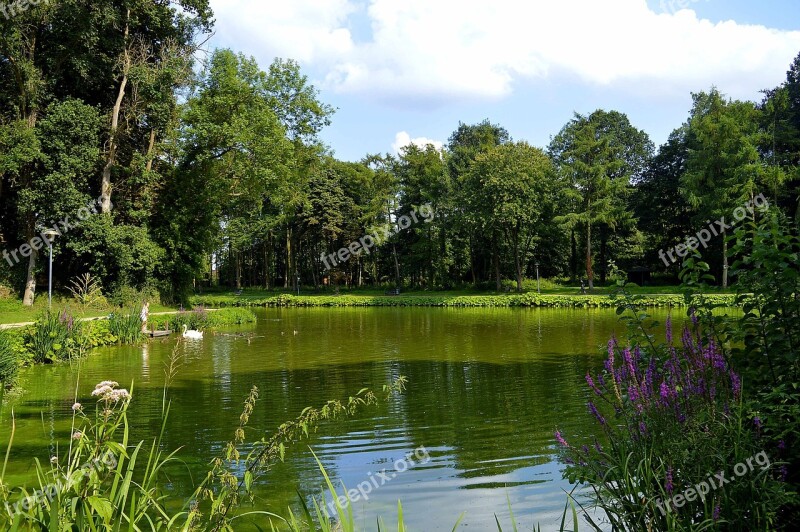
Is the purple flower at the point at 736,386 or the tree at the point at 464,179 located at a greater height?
the tree at the point at 464,179

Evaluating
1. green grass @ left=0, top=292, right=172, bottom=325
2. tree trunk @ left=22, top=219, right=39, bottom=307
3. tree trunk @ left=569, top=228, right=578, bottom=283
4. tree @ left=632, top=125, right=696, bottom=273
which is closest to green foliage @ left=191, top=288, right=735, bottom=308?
green grass @ left=0, top=292, right=172, bottom=325

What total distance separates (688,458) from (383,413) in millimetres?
6823

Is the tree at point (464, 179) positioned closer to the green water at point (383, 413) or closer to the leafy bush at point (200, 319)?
the leafy bush at point (200, 319)

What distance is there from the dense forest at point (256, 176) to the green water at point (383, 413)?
2823 mm

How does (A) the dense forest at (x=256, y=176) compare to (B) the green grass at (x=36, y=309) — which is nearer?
(B) the green grass at (x=36, y=309)

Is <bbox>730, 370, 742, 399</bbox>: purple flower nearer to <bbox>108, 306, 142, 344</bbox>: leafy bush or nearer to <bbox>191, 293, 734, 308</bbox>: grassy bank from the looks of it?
<bbox>108, 306, 142, 344</bbox>: leafy bush

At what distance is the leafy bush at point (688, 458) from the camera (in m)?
3.26

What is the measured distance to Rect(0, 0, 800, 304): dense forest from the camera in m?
25.6

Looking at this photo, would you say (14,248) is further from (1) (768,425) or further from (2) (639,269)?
(2) (639,269)

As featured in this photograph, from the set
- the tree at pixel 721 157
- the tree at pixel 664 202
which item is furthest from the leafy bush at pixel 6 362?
the tree at pixel 664 202

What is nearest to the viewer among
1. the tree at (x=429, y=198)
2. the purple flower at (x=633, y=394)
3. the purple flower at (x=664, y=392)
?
the purple flower at (x=664, y=392)

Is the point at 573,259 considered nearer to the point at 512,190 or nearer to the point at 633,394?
the point at 512,190

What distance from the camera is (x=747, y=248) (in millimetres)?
4113

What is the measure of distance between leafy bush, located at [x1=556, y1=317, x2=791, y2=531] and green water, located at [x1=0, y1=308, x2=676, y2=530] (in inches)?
39.0
